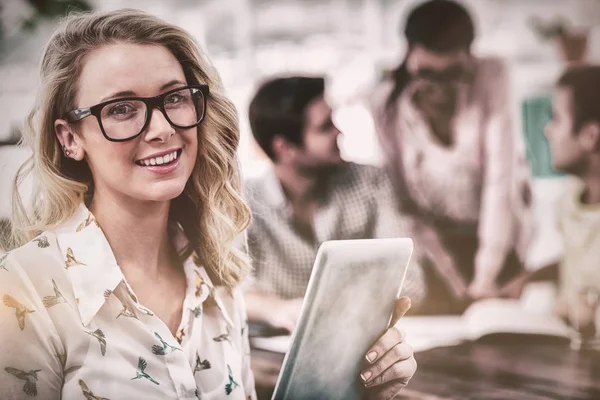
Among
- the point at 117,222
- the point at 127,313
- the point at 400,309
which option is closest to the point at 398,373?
the point at 400,309

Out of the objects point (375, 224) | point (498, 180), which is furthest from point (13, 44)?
point (498, 180)

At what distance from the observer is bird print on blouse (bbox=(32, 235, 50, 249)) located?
1.63m

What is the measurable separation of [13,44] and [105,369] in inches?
38.7

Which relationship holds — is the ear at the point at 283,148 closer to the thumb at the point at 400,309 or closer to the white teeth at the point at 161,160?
the white teeth at the point at 161,160

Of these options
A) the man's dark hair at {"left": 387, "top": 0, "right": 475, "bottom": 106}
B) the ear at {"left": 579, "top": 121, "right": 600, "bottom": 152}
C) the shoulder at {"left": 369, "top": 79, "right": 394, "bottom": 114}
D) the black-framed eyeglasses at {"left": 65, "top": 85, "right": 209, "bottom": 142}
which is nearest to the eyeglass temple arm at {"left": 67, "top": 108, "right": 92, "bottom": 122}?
the black-framed eyeglasses at {"left": 65, "top": 85, "right": 209, "bottom": 142}

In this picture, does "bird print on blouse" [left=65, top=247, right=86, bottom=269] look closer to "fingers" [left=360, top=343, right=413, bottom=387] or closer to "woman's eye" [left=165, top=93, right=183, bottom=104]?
"woman's eye" [left=165, top=93, right=183, bottom=104]

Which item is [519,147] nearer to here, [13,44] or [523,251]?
[523,251]

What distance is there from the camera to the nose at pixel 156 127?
1678 millimetres

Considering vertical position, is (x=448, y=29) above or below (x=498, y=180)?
above

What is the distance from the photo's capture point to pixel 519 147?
2.13 meters

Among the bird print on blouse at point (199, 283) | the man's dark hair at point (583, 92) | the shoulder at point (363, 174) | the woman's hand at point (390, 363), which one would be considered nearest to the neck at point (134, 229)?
the bird print on blouse at point (199, 283)

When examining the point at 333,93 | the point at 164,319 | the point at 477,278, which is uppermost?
the point at 333,93

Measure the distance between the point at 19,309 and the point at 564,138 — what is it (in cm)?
183

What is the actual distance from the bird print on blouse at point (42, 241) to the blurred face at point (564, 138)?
1647 millimetres
